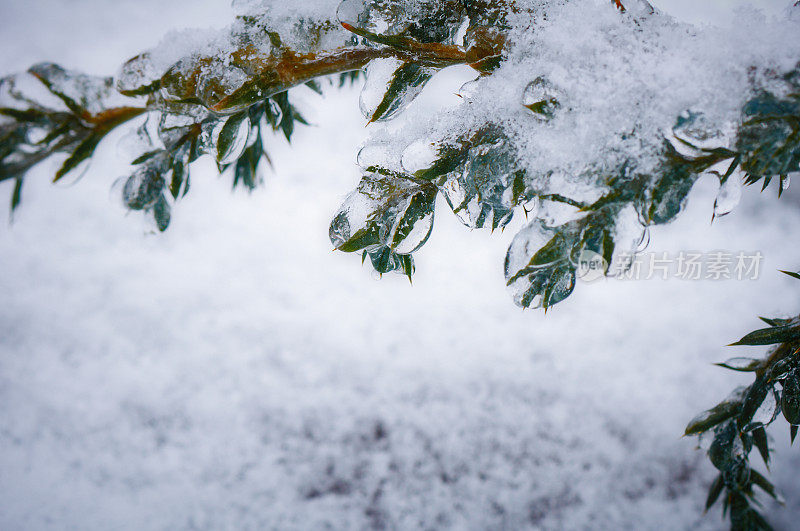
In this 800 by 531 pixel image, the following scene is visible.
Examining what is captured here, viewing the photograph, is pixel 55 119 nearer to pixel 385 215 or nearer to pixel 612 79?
pixel 385 215

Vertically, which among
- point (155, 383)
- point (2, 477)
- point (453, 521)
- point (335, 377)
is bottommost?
point (2, 477)

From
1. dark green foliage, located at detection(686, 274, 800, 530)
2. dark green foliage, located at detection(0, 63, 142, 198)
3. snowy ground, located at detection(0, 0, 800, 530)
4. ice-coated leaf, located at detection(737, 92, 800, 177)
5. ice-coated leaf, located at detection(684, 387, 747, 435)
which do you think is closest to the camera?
ice-coated leaf, located at detection(737, 92, 800, 177)

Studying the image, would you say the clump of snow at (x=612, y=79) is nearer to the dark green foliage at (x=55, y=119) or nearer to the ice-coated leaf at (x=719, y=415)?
the dark green foliage at (x=55, y=119)

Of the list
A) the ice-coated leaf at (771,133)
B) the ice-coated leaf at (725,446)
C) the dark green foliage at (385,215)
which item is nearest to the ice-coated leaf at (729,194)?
the ice-coated leaf at (771,133)

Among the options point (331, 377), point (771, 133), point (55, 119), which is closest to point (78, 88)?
point (55, 119)

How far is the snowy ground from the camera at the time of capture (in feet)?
6.73

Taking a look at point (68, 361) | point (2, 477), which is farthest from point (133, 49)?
point (2, 477)

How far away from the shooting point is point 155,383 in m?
2.44

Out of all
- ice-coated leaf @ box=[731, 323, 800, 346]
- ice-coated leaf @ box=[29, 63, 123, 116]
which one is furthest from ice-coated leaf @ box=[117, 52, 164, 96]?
ice-coated leaf @ box=[731, 323, 800, 346]

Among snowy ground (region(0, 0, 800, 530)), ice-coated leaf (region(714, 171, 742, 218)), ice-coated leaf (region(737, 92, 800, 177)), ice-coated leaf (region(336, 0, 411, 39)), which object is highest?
ice-coated leaf (region(336, 0, 411, 39))

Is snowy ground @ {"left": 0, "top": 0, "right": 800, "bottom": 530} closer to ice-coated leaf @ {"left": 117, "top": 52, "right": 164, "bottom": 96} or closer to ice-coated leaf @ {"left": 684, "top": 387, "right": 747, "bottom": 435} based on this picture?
ice-coated leaf @ {"left": 684, "top": 387, "right": 747, "bottom": 435}

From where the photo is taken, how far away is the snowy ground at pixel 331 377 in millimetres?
2053

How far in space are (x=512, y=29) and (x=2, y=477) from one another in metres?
2.96

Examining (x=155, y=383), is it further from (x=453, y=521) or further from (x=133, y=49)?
(x=133, y=49)
